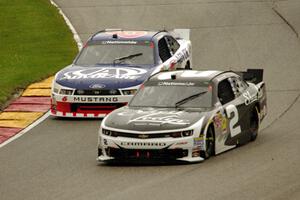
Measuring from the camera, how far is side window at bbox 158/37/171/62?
22.6 meters

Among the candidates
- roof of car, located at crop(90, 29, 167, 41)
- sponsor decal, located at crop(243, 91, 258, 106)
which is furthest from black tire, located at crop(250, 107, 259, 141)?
roof of car, located at crop(90, 29, 167, 41)

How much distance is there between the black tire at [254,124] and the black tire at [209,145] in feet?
5.96

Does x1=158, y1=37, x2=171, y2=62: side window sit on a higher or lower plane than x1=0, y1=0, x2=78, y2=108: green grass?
higher

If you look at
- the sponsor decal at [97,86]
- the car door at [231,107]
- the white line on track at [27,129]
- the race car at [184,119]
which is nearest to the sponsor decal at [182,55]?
the sponsor decal at [97,86]

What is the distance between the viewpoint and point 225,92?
17.6 metres

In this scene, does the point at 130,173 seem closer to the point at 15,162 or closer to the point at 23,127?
the point at 15,162

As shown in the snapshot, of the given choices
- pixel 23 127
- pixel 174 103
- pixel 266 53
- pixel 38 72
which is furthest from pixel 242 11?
pixel 174 103

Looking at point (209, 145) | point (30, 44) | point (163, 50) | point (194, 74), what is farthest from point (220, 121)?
point (30, 44)

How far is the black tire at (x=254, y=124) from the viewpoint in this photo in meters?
18.1

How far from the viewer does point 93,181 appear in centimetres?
1489

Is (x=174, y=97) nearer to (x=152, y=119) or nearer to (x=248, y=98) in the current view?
(x=152, y=119)

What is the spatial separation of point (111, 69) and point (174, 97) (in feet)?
15.5

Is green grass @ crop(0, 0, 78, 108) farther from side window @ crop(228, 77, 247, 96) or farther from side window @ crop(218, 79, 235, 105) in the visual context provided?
side window @ crop(218, 79, 235, 105)

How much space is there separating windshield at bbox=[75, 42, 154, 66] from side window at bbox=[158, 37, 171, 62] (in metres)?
0.25
